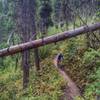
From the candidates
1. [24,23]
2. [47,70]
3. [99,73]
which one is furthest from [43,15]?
[99,73]

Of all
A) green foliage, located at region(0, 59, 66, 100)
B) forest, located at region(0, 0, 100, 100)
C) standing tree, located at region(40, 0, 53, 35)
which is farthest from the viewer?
standing tree, located at region(40, 0, 53, 35)

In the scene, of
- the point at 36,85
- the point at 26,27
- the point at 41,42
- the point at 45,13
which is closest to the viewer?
the point at 41,42

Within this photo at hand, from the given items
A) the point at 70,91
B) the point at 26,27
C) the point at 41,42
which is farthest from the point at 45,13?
the point at 41,42

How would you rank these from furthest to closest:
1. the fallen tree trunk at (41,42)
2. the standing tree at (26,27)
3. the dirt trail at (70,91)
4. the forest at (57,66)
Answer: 1. the standing tree at (26,27)
2. the dirt trail at (70,91)
3. the forest at (57,66)
4. the fallen tree trunk at (41,42)

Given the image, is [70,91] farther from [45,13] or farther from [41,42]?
[45,13]

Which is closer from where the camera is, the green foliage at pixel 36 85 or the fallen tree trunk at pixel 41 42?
the fallen tree trunk at pixel 41 42

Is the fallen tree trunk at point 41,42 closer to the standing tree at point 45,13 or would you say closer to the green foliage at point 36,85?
the green foliage at point 36,85

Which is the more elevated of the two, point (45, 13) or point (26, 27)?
point (26, 27)

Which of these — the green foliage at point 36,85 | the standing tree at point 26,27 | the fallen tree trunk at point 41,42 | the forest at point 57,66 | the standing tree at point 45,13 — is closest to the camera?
the fallen tree trunk at point 41,42

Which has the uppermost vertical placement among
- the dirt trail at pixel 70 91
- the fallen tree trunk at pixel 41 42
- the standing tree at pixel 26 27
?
the fallen tree trunk at pixel 41 42

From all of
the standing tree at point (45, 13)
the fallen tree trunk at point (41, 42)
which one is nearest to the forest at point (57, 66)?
the fallen tree trunk at point (41, 42)

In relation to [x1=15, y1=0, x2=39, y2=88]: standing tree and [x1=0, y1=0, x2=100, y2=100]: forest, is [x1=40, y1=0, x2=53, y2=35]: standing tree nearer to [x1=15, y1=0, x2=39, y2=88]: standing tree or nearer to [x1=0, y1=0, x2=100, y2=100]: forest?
[x1=0, y1=0, x2=100, y2=100]: forest

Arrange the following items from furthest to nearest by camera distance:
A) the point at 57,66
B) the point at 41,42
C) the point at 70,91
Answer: the point at 57,66, the point at 70,91, the point at 41,42

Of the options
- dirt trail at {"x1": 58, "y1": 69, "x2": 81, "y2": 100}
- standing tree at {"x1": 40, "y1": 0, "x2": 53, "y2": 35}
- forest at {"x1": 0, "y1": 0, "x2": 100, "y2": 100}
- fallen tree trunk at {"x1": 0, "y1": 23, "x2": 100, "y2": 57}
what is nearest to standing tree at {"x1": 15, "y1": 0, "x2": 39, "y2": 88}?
forest at {"x1": 0, "y1": 0, "x2": 100, "y2": 100}
